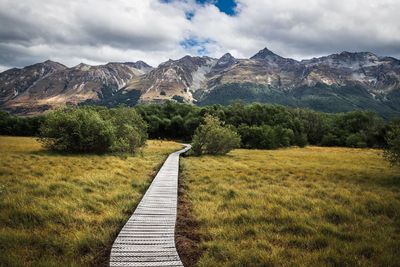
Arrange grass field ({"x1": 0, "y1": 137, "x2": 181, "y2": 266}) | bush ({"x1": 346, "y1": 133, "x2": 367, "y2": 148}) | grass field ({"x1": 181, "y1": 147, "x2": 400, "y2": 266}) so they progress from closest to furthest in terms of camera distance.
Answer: grass field ({"x1": 0, "y1": 137, "x2": 181, "y2": 266}), grass field ({"x1": 181, "y1": 147, "x2": 400, "y2": 266}), bush ({"x1": 346, "y1": 133, "x2": 367, "y2": 148})

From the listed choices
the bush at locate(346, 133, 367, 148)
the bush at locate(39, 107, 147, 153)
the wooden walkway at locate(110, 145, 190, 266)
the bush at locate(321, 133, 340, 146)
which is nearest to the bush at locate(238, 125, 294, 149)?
the bush at locate(346, 133, 367, 148)

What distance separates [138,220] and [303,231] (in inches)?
249

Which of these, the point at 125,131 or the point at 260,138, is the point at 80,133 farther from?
the point at 260,138

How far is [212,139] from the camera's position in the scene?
48.0m

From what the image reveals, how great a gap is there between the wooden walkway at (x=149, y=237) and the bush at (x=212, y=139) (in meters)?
31.4

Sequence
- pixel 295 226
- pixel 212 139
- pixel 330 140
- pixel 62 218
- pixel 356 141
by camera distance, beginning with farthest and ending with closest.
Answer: pixel 330 140
pixel 356 141
pixel 212 139
pixel 295 226
pixel 62 218

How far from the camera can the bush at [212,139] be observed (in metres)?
47.4

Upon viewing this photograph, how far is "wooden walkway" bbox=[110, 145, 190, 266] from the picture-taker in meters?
8.61

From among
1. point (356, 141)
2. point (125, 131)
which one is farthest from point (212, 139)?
point (356, 141)

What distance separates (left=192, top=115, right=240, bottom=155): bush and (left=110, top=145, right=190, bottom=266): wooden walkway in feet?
103

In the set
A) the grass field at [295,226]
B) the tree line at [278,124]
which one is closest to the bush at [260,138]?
the tree line at [278,124]

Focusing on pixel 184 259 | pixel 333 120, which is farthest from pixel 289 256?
pixel 333 120

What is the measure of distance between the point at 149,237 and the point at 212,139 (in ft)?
124

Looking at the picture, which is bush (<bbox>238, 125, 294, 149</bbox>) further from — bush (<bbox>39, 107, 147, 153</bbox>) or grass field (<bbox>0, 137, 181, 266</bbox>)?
grass field (<bbox>0, 137, 181, 266</bbox>)
